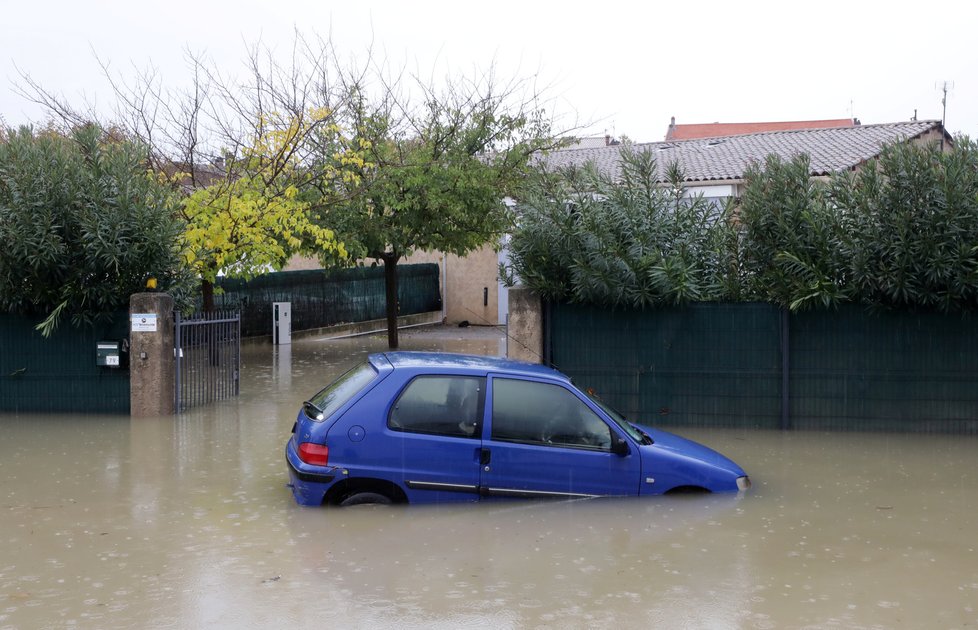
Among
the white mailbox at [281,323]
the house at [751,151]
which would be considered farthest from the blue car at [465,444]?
the white mailbox at [281,323]

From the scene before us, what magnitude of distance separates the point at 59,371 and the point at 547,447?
842cm

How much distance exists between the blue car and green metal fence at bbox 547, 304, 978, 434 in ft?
15.1

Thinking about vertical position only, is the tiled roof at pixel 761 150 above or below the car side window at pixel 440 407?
above

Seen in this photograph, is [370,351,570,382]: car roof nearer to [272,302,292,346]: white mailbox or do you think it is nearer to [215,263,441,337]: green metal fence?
[215,263,441,337]: green metal fence

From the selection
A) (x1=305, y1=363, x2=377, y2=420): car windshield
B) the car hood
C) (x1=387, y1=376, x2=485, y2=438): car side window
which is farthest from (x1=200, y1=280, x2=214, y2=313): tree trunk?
the car hood

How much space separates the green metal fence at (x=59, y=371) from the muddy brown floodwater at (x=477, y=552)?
260 cm

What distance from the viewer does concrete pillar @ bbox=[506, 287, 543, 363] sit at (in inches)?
519


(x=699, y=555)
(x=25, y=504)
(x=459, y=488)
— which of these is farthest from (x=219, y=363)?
(x=699, y=555)

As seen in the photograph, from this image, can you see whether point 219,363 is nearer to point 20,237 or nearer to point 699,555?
point 20,237

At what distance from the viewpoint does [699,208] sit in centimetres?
1307

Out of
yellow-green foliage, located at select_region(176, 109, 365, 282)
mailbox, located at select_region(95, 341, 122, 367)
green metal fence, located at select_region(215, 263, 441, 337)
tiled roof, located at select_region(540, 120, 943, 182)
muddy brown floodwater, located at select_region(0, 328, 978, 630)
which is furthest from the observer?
green metal fence, located at select_region(215, 263, 441, 337)

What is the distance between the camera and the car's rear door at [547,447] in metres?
8.17

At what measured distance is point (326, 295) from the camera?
2722 cm

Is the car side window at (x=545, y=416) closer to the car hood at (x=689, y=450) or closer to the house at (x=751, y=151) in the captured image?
the car hood at (x=689, y=450)
